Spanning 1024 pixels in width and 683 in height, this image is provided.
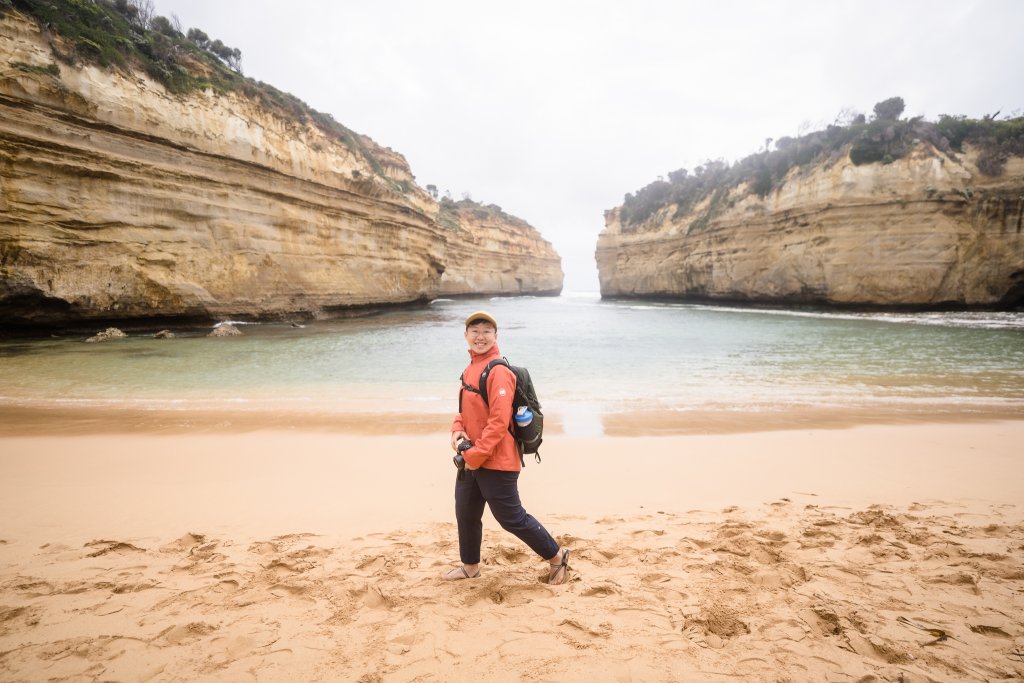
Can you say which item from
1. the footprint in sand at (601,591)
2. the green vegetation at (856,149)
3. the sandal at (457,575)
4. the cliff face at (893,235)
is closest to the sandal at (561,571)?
the footprint in sand at (601,591)

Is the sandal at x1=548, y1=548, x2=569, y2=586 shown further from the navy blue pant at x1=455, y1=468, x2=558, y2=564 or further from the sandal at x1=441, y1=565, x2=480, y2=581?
the sandal at x1=441, y1=565, x2=480, y2=581

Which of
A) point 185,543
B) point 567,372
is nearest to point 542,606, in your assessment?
point 185,543

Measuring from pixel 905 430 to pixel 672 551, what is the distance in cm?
488

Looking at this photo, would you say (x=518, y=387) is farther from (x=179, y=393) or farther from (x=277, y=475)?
(x=179, y=393)

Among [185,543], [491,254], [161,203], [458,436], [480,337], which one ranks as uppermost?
[491,254]

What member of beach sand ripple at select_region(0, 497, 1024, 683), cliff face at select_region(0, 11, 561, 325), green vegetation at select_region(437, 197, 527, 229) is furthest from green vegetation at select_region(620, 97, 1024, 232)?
beach sand ripple at select_region(0, 497, 1024, 683)

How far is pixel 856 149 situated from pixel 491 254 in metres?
37.3

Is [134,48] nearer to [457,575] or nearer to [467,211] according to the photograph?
[457,575]

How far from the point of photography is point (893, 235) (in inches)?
960

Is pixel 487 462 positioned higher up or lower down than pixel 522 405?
lower down

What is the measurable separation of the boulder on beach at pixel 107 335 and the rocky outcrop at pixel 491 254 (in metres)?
29.8

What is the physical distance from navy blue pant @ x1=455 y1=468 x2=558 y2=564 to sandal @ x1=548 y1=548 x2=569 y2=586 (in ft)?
0.30

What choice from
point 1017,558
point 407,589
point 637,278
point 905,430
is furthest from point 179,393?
point 637,278

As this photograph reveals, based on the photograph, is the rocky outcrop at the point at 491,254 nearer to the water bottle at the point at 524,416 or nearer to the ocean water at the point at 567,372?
the ocean water at the point at 567,372
